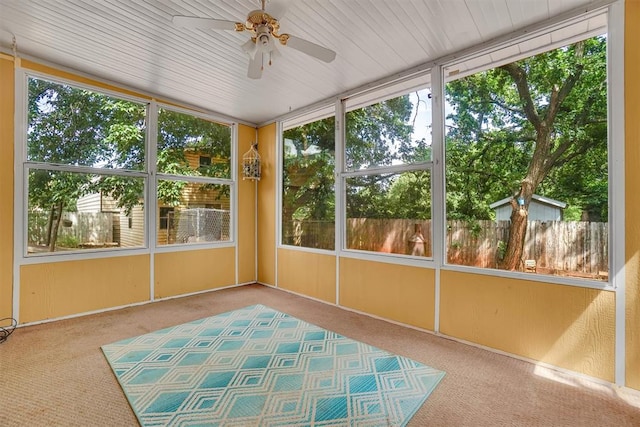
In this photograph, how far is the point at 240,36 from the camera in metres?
2.64

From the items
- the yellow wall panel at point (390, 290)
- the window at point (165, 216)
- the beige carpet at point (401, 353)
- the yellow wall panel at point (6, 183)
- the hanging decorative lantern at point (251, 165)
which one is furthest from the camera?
the hanging decorative lantern at point (251, 165)

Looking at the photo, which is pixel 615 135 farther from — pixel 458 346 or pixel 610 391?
pixel 458 346

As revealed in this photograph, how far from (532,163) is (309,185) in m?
2.65

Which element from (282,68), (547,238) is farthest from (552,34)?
(282,68)

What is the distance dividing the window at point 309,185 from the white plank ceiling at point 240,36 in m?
0.79

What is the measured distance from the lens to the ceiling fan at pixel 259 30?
6.06ft

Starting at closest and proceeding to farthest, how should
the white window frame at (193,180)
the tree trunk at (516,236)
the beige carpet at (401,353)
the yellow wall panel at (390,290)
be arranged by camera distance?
the beige carpet at (401,353) < the tree trunk at (516,236) < the yellow wall panel at (390,290) < the white window frame at (193,180)

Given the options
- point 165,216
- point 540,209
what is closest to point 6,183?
point 165,216

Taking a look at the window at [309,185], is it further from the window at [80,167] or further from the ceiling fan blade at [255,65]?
the window at [80,167]

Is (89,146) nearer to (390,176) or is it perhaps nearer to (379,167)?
(379,167)

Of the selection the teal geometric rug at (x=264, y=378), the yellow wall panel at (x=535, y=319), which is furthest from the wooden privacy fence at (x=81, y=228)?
A: the yellow wall panel at (x=535, y=319)

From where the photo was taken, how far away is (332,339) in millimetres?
2836

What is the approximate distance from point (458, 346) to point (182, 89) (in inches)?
161

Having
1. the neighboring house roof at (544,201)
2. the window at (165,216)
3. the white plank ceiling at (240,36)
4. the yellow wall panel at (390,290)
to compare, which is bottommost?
the yellow wall panel at (390,290)
